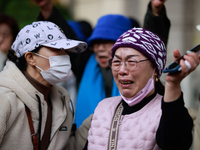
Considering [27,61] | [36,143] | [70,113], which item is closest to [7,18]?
[27,61]

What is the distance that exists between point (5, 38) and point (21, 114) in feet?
6.55

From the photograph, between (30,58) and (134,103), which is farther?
(30,58)

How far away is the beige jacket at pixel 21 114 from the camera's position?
2.46 m

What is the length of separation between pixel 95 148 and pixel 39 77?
3.37 ft

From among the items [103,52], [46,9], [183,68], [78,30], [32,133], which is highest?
[46,9]

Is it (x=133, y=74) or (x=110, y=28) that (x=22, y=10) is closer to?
(x=110, y=28)

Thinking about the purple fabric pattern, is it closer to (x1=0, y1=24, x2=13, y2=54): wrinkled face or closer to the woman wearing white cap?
the woman wearing white cap

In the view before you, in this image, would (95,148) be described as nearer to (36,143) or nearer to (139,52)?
(36,143)

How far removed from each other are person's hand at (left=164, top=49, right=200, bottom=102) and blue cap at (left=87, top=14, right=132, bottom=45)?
2.23 meters

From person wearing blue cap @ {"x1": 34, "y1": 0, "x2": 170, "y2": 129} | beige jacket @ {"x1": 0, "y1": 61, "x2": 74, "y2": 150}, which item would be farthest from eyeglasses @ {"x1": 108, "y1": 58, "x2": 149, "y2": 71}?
person wearing blue cap @ {"x1": 34, "y1": 0, "x2": 170, "y2": 129}

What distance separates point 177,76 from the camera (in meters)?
1.68

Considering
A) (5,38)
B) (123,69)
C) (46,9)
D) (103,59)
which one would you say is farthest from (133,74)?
(5,38)

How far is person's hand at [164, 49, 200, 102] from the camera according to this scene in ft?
5.42

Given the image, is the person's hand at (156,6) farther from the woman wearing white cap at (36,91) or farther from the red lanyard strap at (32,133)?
the red lanyard strap at (32,133)
